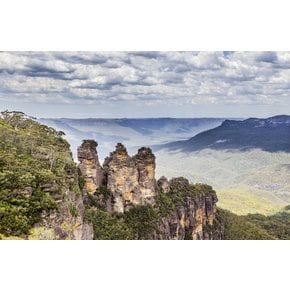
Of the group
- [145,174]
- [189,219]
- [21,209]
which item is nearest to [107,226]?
[145,174]

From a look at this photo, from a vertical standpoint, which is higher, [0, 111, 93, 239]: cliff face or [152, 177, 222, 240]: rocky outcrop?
[0, 111, 93, 239]: cliff face

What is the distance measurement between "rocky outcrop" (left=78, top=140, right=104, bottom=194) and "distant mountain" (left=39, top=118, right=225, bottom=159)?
0.62 m

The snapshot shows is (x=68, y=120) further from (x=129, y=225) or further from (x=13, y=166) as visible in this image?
(x=13, y=166)

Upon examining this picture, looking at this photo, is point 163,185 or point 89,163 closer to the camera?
point 89,163

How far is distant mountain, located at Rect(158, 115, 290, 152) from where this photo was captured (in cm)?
8750

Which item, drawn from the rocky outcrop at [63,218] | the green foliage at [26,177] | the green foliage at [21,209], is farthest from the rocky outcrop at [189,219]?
the green foliage at [21,209]

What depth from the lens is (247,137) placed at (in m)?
96.6

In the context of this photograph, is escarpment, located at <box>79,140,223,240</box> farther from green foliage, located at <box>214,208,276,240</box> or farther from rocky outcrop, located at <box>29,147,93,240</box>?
rocky outcrop, located at <box>29,147,93,240</box>

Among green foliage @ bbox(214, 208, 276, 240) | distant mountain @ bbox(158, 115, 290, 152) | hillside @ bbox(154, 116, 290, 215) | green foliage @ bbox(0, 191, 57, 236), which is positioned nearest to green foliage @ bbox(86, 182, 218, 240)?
green foliage @ bbox(214, 208, 276, 240)

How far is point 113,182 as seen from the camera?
17641mm

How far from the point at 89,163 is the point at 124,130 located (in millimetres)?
26027

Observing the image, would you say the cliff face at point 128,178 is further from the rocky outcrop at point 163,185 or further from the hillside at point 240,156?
the hillside at point 240,156

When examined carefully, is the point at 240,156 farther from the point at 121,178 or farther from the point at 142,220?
the point at 121,178
